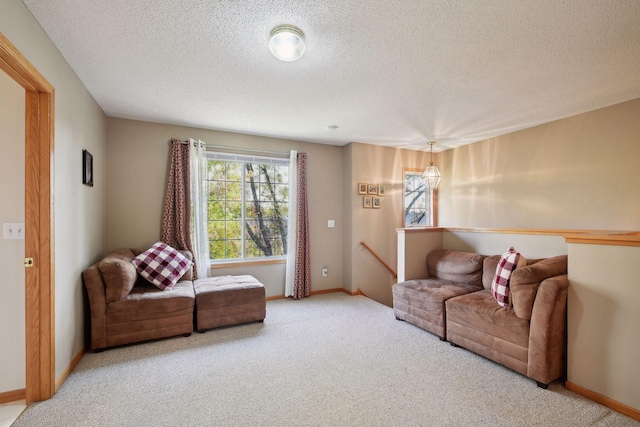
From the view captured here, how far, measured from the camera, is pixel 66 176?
2381 mm

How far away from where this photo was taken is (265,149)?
4.55 metres

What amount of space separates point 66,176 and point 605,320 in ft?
13.7

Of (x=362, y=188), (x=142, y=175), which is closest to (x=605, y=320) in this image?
(x=362, y=188)

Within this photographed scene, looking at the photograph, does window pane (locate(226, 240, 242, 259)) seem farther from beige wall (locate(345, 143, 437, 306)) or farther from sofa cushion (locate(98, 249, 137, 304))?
beige wall (locate(345, 143, 437, 306))

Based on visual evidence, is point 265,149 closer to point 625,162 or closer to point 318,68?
point 318,68

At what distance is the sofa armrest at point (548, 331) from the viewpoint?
86.2 inches

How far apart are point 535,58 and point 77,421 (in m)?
4.08

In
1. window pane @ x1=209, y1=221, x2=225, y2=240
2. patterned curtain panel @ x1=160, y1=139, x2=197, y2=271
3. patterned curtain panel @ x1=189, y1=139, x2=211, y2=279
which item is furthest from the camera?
window pane @ x1=209, y1=221, x2=225, y2=240

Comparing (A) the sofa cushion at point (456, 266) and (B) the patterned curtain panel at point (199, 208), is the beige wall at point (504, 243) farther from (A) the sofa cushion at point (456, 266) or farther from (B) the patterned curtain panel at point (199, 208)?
(B) the patterned curtain panel at point (199, 208)

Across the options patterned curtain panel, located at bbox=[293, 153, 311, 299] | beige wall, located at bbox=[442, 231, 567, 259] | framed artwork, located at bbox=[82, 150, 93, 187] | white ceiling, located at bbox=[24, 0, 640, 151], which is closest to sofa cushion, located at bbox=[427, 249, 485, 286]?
beige wall, located at bbox=[442, 231, 567, 259]

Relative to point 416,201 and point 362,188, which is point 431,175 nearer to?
point 416,201

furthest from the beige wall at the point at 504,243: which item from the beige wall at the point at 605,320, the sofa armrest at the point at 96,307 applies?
the sofa armrest at the point at 96,307

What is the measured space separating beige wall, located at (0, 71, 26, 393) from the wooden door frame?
120 mm

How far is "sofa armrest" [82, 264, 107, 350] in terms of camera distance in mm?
2742
